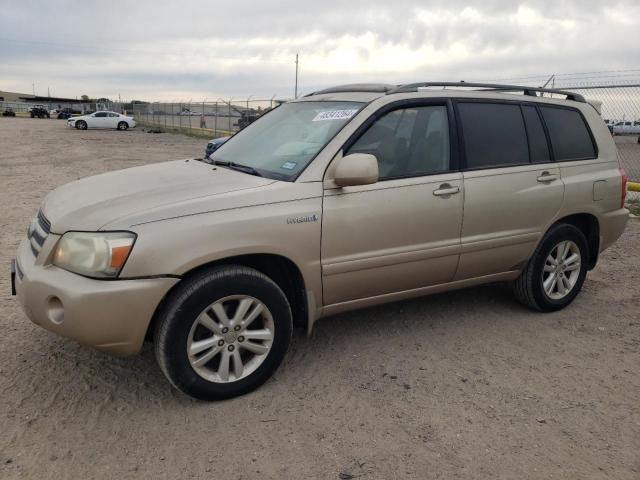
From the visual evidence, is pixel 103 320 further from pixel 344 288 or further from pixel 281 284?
pixel 344 288

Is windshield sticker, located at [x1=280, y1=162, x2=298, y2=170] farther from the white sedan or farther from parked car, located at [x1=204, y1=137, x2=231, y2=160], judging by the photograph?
the white sedan

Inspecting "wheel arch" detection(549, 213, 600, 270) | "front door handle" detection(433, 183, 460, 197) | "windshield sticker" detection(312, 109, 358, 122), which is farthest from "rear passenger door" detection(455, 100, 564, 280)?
"windshield sticker" detection(312, 109, 358, 122)

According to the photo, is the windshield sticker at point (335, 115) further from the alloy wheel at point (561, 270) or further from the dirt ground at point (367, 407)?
the alloy wheel at point (561, 270)

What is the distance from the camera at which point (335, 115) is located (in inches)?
145

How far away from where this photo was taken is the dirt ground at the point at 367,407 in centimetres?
262

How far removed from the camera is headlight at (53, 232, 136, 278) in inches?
108

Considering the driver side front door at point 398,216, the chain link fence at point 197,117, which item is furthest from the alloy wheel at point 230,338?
the chain link fence at point 197,117

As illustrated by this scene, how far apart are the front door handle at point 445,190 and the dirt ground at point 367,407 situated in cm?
106

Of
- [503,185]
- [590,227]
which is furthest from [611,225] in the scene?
[503,185]

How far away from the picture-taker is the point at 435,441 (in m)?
2.81

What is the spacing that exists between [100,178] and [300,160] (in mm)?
1407

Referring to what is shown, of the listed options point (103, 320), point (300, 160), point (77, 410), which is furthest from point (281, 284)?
point (77, 410)

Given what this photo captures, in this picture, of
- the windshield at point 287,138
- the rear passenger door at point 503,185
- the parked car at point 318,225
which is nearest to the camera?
the parked car at point 318,225

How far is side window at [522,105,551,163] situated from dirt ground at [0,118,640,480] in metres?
1.28
